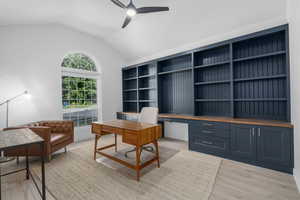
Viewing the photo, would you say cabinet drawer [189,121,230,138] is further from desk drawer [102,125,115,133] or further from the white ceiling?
the white ceiling

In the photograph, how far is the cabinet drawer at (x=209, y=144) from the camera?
2.85 metres

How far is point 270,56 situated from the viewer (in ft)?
8.97

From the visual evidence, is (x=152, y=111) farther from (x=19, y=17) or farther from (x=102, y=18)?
(x=19, y=17)

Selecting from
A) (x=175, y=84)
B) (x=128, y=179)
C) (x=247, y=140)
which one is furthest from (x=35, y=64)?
(x=247, y=140)

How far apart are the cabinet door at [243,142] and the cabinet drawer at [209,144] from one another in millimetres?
145

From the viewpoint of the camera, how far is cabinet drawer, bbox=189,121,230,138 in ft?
9.25

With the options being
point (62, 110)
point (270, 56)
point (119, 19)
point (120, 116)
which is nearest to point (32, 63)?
point (62, 110)

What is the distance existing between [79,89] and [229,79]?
4.18 m

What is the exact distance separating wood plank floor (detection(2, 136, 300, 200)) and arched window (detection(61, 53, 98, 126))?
2.22 metres

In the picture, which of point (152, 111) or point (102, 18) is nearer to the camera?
point (152, 111)

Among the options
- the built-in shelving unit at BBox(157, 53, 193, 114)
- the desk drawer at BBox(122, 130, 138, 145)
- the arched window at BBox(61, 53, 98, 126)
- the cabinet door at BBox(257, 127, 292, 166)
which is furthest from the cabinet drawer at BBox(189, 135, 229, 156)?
the arched window at BBox(61, 53, 98, 126)

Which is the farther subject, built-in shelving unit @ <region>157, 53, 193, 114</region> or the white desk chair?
built-in shelving unit @ <region>157, 53, 193, 114</region>

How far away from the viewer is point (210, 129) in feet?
9.91

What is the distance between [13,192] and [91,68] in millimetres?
3613
